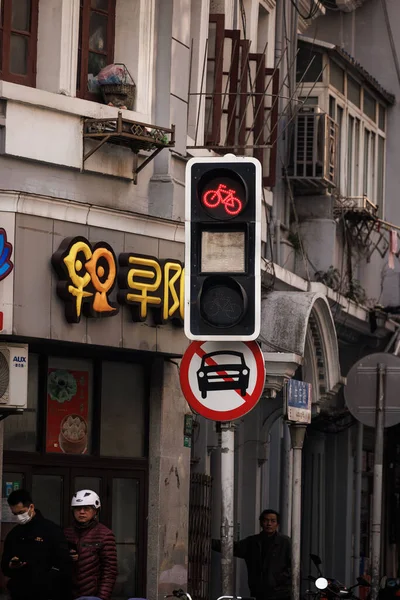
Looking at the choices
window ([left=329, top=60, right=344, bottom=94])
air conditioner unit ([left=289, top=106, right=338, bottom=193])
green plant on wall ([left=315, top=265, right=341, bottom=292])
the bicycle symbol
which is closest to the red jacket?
the bicycle symbol

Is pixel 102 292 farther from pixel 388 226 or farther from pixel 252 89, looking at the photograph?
pixel 388 226

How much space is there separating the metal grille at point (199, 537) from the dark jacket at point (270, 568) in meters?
0.99

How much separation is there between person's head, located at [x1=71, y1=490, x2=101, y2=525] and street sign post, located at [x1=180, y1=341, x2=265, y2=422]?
8.80 feet

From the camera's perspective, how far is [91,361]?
1727 cm

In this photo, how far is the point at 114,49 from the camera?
56.3ft

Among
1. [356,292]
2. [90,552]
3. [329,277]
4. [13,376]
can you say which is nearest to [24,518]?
[90,552]

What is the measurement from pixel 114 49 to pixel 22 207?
254cm

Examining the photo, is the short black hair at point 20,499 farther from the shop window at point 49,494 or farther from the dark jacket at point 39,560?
the shop window at point 49,494

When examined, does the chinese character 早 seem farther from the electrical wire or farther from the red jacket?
the electrical wire

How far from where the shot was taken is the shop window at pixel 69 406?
1678 centimetres

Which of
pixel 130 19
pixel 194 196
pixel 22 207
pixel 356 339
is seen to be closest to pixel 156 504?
pixel 22 207

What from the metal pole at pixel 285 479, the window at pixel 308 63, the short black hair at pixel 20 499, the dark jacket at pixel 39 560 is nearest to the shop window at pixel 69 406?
the short black hair at pixel 20 499

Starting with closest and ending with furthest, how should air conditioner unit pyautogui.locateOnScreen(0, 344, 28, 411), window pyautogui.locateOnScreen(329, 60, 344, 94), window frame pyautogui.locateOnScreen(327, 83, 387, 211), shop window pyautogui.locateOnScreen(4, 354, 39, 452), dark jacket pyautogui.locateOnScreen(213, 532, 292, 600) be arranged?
1. air conditioner unit pyautogui.locateOnScreen(0, 344, 28, 411)
2. shop window pyautogui.locateOnScreen(4, 354, 39, 452)
3. dark jacket pyautogui.locateOnScreen(213, 532, 292, 600)
4. window pyautogui.locateOnScreen(329, 60, 344, 94)
5. window frame pyautogui.locateOnScreen(327, 83, 387, 211)

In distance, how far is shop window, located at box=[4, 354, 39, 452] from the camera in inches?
643
